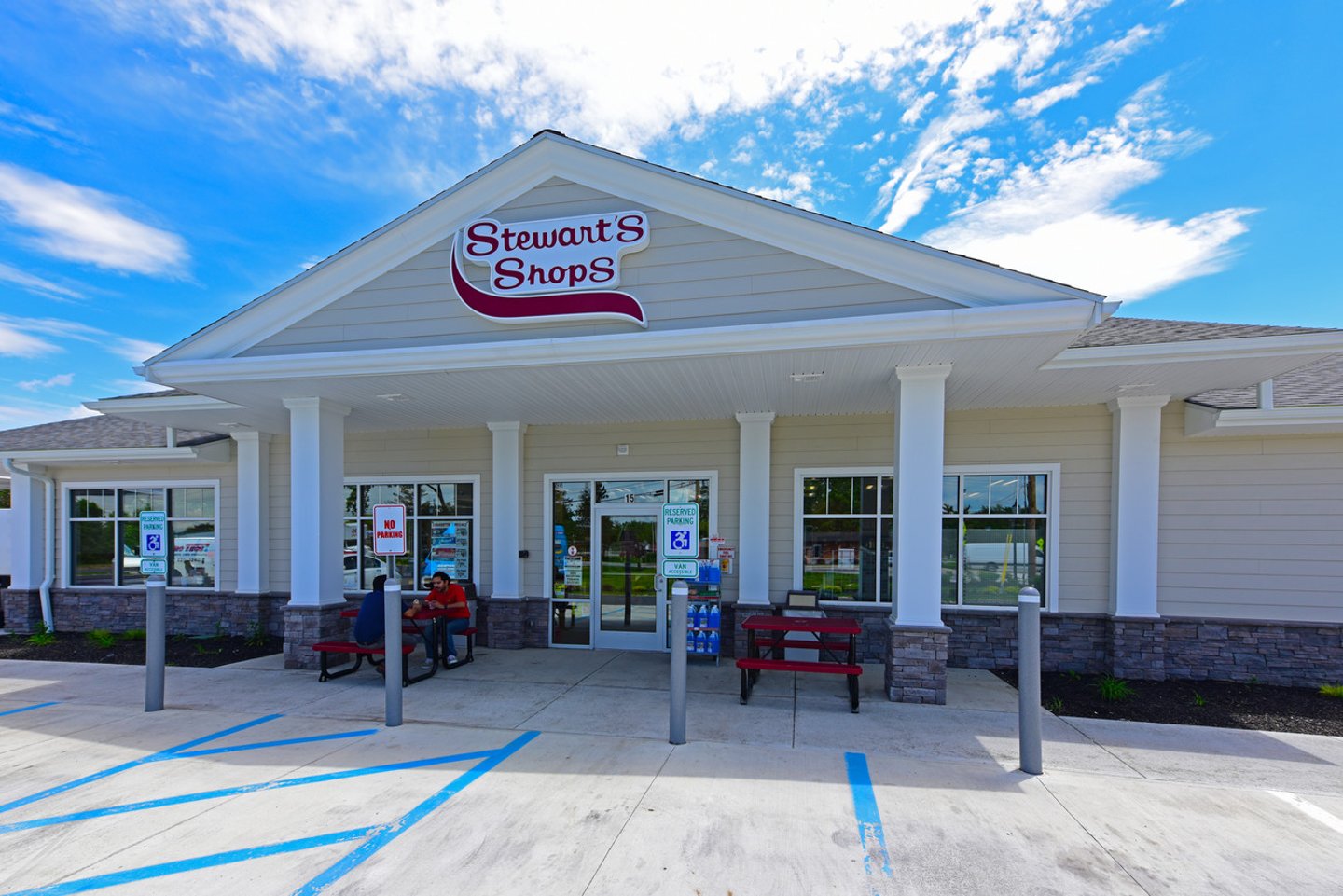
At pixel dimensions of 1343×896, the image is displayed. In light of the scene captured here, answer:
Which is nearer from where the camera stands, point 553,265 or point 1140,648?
point 553,265

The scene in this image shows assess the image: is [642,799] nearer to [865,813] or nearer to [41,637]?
[865,813]

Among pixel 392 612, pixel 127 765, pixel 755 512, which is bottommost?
pixel 127 765

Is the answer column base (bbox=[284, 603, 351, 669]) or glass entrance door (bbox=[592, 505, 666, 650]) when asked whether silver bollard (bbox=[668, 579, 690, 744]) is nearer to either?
glass entrance door (bbox=[592, 505, 666, 650])

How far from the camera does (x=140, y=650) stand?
9.94m

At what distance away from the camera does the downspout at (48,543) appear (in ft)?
38.6

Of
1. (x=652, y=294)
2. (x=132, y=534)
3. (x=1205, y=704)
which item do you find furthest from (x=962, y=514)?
(x=132, y=534)

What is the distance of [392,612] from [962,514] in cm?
Answer: 703

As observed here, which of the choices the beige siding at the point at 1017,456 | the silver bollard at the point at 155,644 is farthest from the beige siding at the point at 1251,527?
the silver bollard at the point at 155,644

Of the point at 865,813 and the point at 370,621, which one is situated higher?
the point at 370,621

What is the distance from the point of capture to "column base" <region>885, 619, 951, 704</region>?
21.7ft

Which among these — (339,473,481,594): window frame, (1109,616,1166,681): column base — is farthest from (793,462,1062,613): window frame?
(339,473,481,594): window frame

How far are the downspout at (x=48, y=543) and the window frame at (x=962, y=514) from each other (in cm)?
1323

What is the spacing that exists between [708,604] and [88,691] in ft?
24.1

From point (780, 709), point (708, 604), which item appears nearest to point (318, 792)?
point (780, 709)
